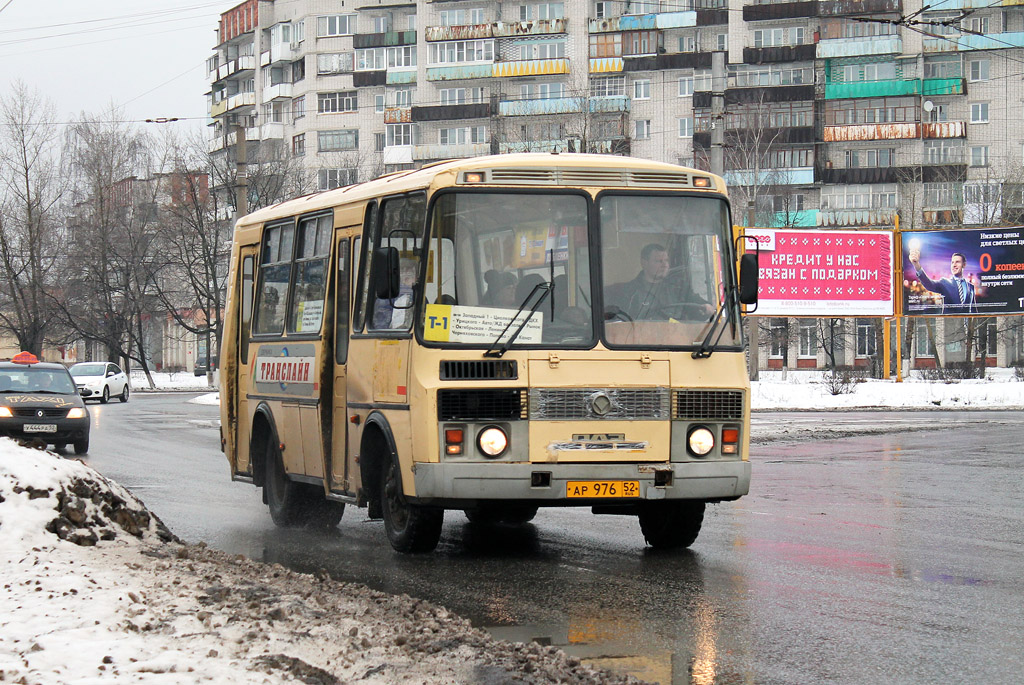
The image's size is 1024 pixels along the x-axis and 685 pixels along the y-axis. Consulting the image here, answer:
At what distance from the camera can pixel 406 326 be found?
995 centimetres

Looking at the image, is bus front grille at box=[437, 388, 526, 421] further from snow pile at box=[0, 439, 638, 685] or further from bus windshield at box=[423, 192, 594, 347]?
snow pile at box=[0, 439, 638, 685]

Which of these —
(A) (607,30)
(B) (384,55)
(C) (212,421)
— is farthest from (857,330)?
(C) (212,421)

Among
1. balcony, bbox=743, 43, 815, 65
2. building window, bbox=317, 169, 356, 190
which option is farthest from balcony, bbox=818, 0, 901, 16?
building window, bbox=317, 169, 356, 190

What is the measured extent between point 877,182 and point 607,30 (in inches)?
769

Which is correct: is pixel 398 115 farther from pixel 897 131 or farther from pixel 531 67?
pixel 897 131

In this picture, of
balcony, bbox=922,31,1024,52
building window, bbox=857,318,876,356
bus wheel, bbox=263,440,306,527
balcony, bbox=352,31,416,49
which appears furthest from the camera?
balcony, bbox=352,31,416,49

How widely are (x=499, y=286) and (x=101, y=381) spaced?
45453mm

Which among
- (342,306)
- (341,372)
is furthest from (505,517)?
(342,306)

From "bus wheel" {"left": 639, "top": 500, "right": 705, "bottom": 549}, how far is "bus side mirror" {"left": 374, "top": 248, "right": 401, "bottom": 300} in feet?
8.34

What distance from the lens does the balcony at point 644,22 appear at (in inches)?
3501

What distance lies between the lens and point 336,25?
10119cm

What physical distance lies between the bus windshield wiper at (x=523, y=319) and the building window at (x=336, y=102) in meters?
92.1

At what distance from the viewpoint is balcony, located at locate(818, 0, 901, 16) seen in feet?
274

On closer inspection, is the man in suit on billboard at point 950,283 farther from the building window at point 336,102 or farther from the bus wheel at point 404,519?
the building window at point 336,102
